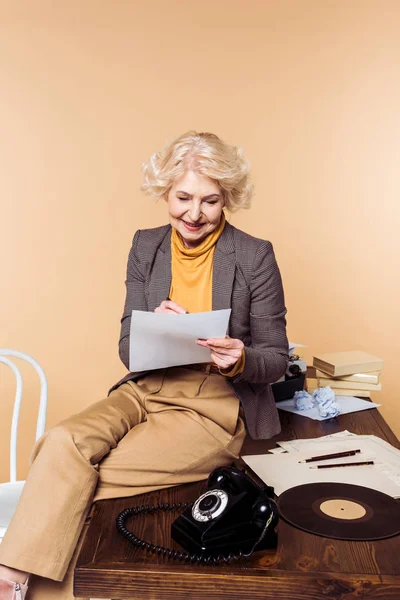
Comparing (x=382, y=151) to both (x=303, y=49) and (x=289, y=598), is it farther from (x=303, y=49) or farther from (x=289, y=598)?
(x=289, y=598)

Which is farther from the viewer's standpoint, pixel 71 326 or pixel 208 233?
pixel 71 326

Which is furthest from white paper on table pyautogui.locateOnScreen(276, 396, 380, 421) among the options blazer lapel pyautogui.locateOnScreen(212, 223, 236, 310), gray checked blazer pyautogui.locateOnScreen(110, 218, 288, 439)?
blazer lapel pyautogui.locateOnScreen(212, 223, 236, 310)

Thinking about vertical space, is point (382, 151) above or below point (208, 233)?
above

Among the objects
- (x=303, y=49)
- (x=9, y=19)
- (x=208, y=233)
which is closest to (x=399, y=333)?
(x=303, y=49)

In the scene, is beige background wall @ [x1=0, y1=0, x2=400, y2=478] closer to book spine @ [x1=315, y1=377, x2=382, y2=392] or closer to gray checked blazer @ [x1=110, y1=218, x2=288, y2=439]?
book spine @ [x1=315, y1=377, x2=382, y2=392]

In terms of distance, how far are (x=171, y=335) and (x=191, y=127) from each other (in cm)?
194

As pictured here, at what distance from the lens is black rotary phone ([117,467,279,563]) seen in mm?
1389

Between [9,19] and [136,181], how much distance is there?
0.97m

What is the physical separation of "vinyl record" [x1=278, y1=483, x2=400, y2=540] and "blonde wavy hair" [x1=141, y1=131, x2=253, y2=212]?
0.92 metres

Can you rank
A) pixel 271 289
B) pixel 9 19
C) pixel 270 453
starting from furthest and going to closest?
1. pixel 9 19
2. pixel 271 289
3. pixel 270 453

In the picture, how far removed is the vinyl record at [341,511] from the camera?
1496mm

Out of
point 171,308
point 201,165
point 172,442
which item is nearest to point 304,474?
point 172,442

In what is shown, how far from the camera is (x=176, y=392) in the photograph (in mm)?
2078

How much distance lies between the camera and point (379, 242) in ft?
11.7
